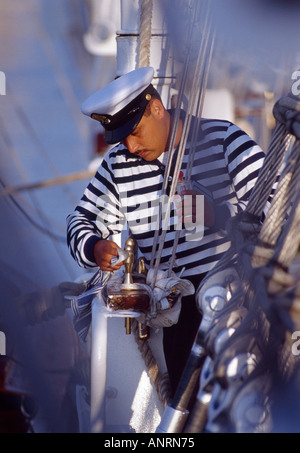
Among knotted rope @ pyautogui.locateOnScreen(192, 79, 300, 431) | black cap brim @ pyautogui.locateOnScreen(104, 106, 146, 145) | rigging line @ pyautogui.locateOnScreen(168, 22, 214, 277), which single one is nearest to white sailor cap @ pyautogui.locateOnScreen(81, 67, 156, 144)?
black cap brim @ pyautogui.locateOnScreen(104, 106, 146, 145)

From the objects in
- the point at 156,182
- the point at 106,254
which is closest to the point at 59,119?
the point at 156,182

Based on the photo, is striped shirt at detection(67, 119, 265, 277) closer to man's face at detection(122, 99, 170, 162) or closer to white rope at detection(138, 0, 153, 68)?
man's face at detection(122, 99, 170, 162)

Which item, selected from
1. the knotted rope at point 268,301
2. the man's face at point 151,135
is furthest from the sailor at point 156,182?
the knotted rope at point 268,301

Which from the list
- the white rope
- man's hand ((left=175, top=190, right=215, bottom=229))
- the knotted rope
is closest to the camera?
the knotted rope

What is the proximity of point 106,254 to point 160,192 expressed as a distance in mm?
188

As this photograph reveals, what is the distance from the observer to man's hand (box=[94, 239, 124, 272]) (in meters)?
1.25

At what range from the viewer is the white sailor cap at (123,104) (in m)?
1.28

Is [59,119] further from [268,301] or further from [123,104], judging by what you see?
[268,301]

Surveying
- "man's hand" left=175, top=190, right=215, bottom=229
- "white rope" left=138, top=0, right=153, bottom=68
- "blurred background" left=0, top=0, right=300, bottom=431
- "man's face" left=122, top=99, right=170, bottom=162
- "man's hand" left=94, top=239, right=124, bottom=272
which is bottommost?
"blurred background" left=0, top=0, right=300, bottom=431

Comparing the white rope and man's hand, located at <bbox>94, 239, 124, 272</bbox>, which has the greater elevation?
the white rope

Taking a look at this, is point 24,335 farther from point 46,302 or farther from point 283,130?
point 283,130

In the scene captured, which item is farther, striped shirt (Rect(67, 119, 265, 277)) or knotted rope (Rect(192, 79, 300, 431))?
striped shirt (Rect(67, 119, 265, 277))

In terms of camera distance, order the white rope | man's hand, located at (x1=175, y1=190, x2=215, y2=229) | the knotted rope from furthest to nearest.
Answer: the white rope, man's hand, located at (x1=175, y1=190, x2=215, y2=229), the knotted rope

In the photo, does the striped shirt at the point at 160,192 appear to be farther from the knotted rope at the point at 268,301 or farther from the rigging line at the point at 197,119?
the knotted rope at the point at 268,301
